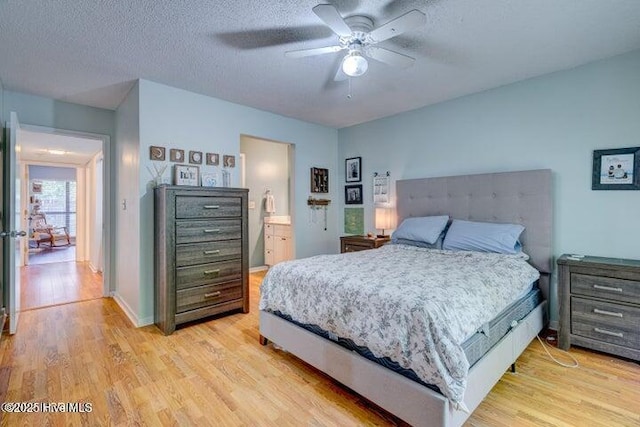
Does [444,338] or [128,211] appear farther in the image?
[128,211]

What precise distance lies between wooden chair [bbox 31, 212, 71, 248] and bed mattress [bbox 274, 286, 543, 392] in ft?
30.2

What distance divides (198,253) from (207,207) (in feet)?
1.50

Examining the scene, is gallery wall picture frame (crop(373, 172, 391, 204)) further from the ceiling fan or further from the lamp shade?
the ceiling fan

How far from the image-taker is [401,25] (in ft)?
5.62

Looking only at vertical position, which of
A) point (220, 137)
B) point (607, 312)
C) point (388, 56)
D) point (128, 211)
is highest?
point (388, 56)

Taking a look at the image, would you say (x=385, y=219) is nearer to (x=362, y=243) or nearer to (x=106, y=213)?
(x=362, y=243)

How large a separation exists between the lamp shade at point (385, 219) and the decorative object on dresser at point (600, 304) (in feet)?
5.82

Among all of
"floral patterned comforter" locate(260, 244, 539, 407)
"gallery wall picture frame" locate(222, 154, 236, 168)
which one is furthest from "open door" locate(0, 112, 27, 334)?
"floral patterned comforter" locate(260, 244, 539, 407)

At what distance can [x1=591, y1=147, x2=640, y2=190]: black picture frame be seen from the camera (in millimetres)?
2451

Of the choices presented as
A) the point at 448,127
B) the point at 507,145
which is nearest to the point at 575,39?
the point at 507,145

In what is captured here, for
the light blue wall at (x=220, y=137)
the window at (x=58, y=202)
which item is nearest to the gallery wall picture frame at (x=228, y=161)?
the light blue wall at (x=220, y=137)

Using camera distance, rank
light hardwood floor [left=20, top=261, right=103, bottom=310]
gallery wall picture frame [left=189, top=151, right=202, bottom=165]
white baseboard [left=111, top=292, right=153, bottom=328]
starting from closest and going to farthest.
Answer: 1. white baseboard [left=111, top=292, right=153, bottom=328]
2. gallery wall picture frame [left=189, top=151, right=202, bottom=165]
3. light hardwood floor [left=20, top=261, right=103, bottom=310]

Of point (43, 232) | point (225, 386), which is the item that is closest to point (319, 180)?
point (225, 386)

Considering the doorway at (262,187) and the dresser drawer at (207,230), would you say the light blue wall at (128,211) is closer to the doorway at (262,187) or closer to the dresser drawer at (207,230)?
the dresser drawer at (207,230)
